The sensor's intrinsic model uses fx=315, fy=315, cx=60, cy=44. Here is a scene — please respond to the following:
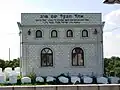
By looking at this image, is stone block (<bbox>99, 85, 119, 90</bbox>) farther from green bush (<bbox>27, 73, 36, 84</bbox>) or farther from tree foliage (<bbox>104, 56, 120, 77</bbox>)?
tree foliage (<bbox>104, 56, 120, 77</bbox>)

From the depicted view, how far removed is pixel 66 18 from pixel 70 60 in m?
3.50

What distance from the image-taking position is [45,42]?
2617 centimetres

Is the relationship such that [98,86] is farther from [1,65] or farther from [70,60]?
[1,65]

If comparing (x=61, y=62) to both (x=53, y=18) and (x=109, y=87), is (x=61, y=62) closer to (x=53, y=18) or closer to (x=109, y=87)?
(x=53, y=18)

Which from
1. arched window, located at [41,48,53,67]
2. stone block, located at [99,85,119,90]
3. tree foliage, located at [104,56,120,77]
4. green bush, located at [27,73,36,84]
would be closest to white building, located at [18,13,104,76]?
arched window, located at [41,48,53,67]

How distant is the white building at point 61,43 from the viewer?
26.1 m

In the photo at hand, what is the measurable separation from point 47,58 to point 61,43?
170cm

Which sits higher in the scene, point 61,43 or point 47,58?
point 61,43

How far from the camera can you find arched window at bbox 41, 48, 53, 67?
85.8 feet

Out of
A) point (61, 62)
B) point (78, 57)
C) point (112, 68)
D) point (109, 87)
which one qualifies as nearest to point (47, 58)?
point (61, 62)

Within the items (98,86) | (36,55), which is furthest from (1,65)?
(98,86)

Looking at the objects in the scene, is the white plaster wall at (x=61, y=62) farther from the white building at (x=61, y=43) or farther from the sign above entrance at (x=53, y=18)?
the sign above entrance at (x=53, y=18)

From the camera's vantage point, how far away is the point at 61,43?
26250 mm

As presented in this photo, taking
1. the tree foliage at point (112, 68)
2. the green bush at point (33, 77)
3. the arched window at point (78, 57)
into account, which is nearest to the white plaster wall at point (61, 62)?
the arched window at point (78, 57)
